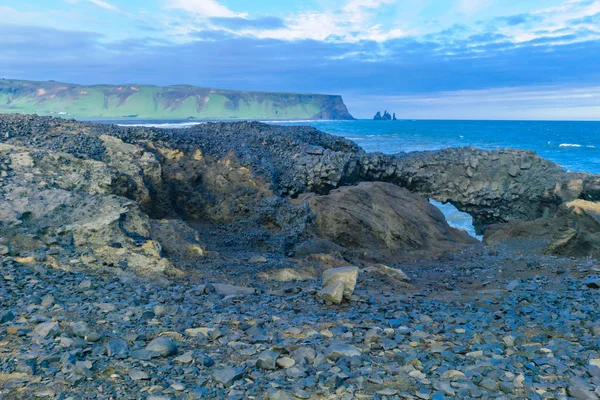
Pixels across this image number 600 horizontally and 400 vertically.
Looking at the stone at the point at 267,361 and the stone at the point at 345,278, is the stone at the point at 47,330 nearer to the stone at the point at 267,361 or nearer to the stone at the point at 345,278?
the stone at the point at 267,361

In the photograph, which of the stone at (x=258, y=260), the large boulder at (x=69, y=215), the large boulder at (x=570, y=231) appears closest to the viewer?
the large boulder at (x=69, y=215)

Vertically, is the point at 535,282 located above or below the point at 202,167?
below

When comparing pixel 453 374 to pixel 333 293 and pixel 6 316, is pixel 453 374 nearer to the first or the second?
pixel 333 293

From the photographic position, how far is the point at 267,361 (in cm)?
398

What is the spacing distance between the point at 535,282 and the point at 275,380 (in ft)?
17.3

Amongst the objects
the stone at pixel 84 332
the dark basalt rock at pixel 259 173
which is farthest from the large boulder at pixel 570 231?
the stone at pixel 84 332

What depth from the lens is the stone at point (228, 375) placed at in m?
3.66

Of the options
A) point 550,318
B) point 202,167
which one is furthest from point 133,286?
point 202,167

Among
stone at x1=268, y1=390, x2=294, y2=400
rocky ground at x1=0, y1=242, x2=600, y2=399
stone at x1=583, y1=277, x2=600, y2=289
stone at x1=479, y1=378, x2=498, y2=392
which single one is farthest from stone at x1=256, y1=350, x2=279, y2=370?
stone at x1=583, y1=277, x2=600, y2=289

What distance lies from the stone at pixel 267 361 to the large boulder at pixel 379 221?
6721 mm

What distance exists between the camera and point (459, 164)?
53.1 feet

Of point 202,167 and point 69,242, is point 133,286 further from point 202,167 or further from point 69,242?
point 202,167

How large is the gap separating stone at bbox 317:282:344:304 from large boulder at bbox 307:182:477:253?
470cm

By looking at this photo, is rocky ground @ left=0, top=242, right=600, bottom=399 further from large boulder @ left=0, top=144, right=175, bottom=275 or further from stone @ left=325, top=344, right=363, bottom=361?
large boulder @ left=0, top=144, right=175, bottom=275
